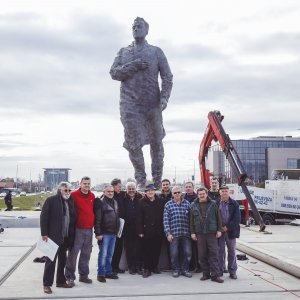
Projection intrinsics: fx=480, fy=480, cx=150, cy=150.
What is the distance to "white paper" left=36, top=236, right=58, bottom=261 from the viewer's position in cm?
608

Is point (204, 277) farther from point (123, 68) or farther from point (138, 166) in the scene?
point (123, 68)

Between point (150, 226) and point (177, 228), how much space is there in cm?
41

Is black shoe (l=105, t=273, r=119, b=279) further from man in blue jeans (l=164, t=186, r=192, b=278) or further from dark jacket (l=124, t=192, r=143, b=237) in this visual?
man in blue jeans (l=164, t=186, r=192, b=278)

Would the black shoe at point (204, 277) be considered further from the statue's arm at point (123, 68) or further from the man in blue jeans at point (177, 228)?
the statue's arm at point (123, 68)

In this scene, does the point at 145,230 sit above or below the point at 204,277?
above

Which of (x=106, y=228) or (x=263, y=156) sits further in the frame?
(x=263, y=156)

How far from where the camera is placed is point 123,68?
997 cm

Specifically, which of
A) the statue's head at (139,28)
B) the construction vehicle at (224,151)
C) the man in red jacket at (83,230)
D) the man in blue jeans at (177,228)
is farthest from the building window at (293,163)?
the man in red jacket at (83,230)

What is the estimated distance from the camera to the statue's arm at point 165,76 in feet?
33.5

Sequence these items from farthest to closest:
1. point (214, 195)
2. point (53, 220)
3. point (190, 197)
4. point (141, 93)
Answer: point (141, 93)
point (214, 195)
point (190, 197)
point (53, 220)

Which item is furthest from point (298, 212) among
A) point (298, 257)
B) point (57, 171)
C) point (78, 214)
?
point (57, 171)

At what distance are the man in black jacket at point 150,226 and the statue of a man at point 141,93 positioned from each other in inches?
116

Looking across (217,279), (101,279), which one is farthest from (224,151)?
(101,279)

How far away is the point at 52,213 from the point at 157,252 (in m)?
1.99
